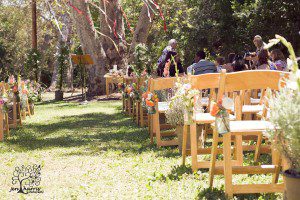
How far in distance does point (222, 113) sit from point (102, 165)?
116 inches

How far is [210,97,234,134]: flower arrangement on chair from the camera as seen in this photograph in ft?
15.9

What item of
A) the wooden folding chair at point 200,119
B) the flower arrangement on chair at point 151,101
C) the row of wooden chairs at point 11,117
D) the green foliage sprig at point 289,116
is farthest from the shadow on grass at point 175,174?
the row of wooden chairs at point 11,117

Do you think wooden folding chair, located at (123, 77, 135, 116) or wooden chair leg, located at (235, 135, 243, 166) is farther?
wooden folding chair, located at (123, 77, 135, 116)

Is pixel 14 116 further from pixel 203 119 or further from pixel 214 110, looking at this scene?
pixel 214 110

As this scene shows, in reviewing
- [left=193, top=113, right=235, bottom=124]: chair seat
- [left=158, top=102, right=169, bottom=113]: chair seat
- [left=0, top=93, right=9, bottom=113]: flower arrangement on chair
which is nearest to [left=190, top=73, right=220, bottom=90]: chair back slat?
[left=193, top=113, right=235, bottom=124]: chair seat

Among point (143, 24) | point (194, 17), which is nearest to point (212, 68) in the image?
point (143, 24)

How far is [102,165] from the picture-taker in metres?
7.49

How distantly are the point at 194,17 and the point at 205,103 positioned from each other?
846 inches

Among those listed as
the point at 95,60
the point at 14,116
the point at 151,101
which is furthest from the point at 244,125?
the point at 95,60

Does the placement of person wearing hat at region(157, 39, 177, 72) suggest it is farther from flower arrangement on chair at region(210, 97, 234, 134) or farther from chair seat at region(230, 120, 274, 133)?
flower arrangement on chair at region(210, 97, 234, 134)

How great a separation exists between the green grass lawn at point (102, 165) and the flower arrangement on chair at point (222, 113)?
744 millimetres

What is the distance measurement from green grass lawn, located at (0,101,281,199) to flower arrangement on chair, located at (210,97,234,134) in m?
0.74

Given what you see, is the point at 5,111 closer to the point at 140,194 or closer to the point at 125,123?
the point at 125,123

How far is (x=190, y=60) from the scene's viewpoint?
1238 inches
